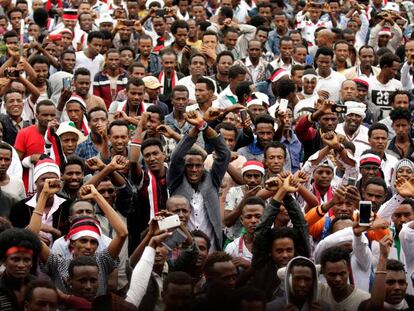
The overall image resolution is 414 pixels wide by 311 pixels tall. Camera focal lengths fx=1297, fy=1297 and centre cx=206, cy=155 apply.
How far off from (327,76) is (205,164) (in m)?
4.69

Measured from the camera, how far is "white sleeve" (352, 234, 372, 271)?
925 centimetres

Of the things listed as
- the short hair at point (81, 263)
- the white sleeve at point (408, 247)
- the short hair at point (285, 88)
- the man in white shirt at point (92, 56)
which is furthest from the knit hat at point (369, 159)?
the man in white shirt at point (92, 56)

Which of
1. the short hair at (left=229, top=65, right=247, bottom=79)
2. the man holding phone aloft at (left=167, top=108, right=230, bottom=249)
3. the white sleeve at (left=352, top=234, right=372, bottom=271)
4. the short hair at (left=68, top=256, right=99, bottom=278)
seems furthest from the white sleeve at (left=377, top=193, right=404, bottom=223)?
the short hair at (left=229, top=65, right=247, bottom=79)

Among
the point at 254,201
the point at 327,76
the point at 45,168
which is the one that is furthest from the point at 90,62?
the point at 254,201

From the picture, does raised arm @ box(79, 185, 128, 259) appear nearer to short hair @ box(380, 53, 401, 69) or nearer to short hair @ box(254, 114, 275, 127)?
short hair @ box(254, 114, 275, 127)

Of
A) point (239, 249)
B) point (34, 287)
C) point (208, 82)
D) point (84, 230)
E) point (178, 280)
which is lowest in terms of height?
point (239, 249)

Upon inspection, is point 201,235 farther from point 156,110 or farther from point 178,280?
point 156,110

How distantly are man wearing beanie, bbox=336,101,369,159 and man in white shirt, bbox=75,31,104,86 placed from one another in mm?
3886

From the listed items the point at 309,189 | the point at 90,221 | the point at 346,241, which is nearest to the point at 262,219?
the point at 346,241

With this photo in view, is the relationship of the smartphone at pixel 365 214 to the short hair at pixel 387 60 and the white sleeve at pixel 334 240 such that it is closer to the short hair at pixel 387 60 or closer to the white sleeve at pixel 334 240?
the white sleeve at pixel 334 240

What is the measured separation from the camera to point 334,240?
9.44 meters

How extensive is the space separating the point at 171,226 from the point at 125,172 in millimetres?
2595

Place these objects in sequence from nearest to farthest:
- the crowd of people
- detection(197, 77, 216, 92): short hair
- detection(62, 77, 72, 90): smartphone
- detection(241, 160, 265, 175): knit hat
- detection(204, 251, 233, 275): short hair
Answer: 1. detection(204, 251, 233, 275): short hair
2. the crowd of people
3. detection(241, 160, 265, 175): knit hat
4. detection(62, 77, 72, 90): smartphone
5. detection(197, 77, 216, 92): short hair

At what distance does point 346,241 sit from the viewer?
9.42 meters
